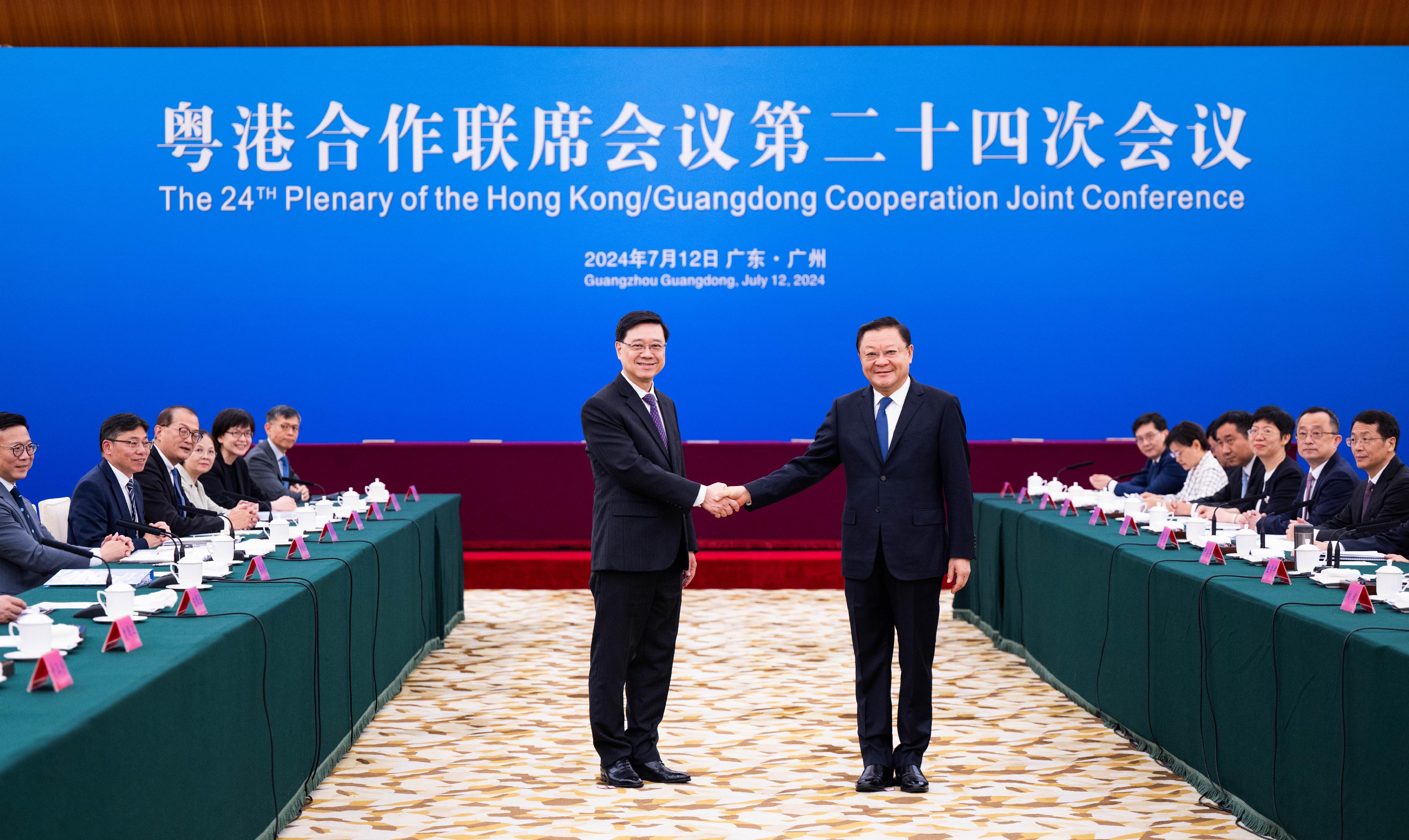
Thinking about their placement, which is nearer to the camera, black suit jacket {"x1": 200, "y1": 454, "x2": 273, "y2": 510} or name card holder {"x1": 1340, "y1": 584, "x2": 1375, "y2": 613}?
name card holder {"x1": 1340, "y1": 584, "x2": 1375, "y2": 613}

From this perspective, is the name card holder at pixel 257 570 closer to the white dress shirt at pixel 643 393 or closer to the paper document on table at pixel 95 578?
the paper document on table at pixel 95 578

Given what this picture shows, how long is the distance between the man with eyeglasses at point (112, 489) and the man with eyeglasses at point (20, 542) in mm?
339

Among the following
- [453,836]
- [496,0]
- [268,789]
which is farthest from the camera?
[496,0]

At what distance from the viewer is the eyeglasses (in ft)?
15.0

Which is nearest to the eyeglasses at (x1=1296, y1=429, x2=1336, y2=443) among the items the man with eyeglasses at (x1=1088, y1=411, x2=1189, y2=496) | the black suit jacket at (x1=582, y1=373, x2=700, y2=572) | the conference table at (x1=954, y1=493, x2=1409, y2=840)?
the conference table at (x1=954, y1=493, x2=1409, y2=840)

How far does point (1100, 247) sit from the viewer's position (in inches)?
300

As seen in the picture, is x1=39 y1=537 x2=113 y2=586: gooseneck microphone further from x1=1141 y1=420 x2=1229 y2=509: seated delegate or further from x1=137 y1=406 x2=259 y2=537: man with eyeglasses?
x1=1141 y1=420 x2=1229 y2=509: seated delegate

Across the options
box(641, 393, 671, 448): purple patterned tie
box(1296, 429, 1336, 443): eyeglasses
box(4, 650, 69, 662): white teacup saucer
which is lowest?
→ box(4, 650, 69, 662): white teacup saucer

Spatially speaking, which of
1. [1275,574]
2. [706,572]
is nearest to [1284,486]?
[1275,574]

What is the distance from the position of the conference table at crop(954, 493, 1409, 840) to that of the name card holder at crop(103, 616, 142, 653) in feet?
7.57

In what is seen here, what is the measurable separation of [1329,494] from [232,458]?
4.56m

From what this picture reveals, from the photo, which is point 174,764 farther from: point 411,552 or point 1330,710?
point 411,552

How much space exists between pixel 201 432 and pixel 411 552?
104 cm

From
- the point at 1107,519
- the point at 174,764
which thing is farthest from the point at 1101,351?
the point at 174,764
